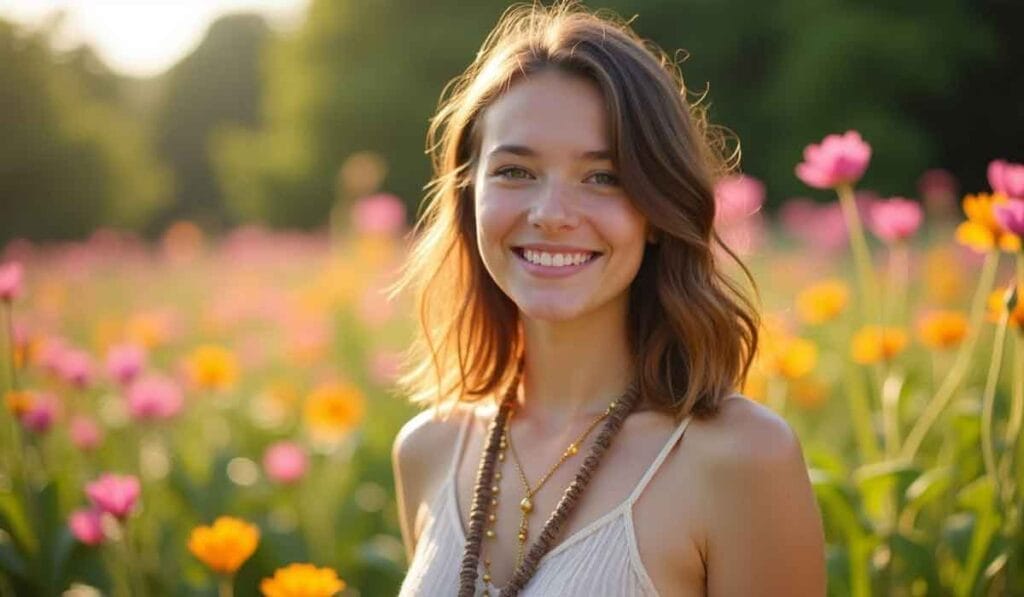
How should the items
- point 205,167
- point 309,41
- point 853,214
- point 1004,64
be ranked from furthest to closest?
point 205,167 → point 309,41 → point 1004,64 → point 853,214

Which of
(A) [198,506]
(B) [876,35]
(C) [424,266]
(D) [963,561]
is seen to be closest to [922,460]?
(D) [963,561]

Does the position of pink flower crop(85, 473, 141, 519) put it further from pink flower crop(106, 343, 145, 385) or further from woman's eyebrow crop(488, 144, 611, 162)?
pink flower crop(106, 343, 145, 385)

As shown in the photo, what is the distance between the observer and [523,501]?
195cm

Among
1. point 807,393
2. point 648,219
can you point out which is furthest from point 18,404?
point 807,393

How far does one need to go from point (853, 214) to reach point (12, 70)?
20.1 meters

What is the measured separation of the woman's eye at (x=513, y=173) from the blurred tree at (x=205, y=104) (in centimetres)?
2751

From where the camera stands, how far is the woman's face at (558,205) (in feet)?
6.10

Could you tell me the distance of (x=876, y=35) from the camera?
1213 centimetres

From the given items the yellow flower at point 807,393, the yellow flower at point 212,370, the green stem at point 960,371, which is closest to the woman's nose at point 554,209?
the green stem at point 960,371

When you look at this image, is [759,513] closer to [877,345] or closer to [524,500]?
[524,500]

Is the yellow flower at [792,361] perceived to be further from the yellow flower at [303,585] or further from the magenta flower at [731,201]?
the yellow flower at [303,585]

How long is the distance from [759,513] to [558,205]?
1.74 ft

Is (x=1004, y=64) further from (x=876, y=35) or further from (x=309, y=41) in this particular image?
(x=309, y=41)

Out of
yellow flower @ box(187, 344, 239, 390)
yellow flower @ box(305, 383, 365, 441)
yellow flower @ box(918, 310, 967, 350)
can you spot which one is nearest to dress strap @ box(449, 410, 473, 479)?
yellow flower @ box(918, 310, 967, 350)
